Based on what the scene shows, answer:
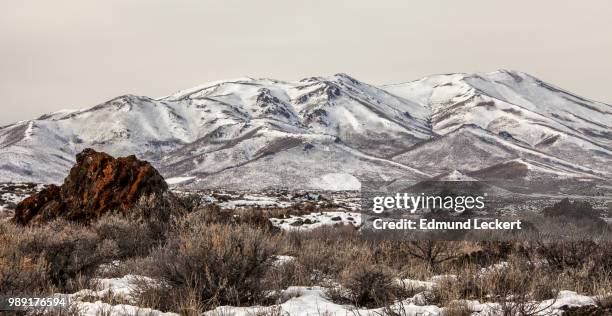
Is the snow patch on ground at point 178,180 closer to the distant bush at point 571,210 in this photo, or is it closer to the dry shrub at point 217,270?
the distant bush at point 571,210

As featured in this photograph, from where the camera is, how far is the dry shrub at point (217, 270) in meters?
5.86

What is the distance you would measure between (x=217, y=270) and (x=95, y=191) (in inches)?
358

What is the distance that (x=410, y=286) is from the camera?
6.69 m

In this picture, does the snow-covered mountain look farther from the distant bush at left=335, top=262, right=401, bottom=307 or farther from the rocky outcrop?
the distant bush at left=335, top=262, right=401, bottom=307

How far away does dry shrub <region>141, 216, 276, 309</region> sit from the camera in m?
5.86

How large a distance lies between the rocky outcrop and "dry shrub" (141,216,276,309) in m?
7.25

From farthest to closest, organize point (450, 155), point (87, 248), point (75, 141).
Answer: point (75, 141)
point (450, 155)
point (87, 248)

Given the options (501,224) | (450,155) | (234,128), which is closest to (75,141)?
(234,128)

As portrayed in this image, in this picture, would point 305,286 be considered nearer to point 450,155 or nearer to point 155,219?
point 155,219

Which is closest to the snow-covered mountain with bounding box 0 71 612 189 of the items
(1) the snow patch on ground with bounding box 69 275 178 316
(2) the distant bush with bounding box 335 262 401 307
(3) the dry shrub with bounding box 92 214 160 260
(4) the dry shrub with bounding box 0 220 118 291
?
(3) the dry shrub with bounding box 92 214 160 260

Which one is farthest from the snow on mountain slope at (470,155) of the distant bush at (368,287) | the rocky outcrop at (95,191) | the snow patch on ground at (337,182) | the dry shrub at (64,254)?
the distant bush at (368,287)

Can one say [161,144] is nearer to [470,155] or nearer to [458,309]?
[470,155]

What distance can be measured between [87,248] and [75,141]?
577 feet

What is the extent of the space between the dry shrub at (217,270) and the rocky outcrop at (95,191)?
7249mm
